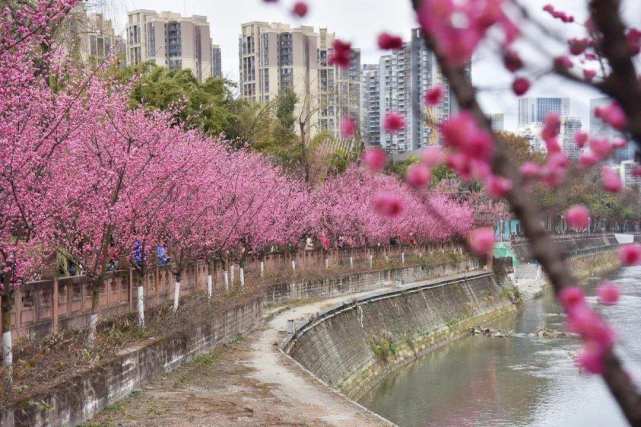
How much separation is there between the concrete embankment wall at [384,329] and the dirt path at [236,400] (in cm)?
455

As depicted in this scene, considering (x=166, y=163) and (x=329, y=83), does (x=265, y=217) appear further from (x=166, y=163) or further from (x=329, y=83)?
(x=329, y=83)

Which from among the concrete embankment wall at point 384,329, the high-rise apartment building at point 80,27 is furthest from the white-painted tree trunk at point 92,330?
the concrete embankment wall at point 384,329

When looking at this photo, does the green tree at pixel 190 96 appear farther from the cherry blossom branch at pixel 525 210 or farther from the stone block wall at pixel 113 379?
the cherry blossom branch at pixel 525 210

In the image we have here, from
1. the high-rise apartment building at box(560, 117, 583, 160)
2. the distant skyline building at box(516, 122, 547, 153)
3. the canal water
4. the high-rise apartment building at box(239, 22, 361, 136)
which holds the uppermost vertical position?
the high-rise apartment building at box(239, 22, 361, 136)

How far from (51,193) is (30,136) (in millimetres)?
1526

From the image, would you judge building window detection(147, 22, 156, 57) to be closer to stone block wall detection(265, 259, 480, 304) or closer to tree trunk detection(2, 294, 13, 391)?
stone block wall detection(265, 259, 480, 304)

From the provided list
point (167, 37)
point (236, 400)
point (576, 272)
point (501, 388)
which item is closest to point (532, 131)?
point (236, 400)

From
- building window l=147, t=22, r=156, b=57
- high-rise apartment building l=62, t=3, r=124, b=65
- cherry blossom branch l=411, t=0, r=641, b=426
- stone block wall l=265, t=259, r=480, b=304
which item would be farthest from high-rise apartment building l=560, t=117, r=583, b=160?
building window l=147, t=22, r=156, b=57

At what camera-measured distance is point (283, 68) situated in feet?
332

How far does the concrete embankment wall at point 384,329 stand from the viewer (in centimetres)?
2942

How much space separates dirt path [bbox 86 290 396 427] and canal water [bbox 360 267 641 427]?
7.26 meters

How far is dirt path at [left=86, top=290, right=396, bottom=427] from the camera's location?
51.5 ft

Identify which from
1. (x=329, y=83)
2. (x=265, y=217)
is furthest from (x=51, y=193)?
(x=329, y=83)

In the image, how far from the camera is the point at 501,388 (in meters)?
31.9
